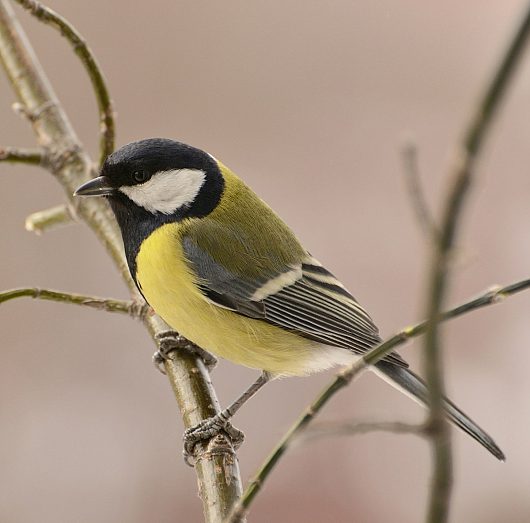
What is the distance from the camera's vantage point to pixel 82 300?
47.5 inches

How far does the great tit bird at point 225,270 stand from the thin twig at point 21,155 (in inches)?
5.1

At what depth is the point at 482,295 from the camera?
1.98 feet

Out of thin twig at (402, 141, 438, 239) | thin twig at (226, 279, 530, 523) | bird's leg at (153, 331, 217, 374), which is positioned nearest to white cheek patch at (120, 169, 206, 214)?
bird's leg at (153, 331, 217, 374)

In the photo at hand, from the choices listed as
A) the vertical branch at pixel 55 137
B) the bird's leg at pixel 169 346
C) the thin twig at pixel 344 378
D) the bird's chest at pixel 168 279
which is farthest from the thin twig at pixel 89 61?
the thin twig at pixel 344 378

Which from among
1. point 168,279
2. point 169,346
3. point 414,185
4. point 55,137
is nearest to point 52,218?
point 55,137

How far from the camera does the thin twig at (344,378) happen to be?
1.89ft

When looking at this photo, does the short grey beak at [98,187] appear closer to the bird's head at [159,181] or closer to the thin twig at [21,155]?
the bird's head at [159,181]

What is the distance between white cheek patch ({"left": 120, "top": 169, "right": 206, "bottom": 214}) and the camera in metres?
1.46

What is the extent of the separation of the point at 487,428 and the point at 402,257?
635 mm

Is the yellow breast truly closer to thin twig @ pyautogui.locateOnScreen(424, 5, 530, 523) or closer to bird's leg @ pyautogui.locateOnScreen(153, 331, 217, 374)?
bird's leg @ pyautogui.locateOnScreen(153, 331, 217, 374)

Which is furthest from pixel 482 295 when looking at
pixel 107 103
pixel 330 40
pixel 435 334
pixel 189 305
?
pixel 330 40

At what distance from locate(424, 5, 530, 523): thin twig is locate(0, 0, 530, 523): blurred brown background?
1.78 metres

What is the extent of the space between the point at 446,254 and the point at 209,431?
78 cm

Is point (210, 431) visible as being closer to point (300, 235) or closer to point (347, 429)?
point (347, 429)
